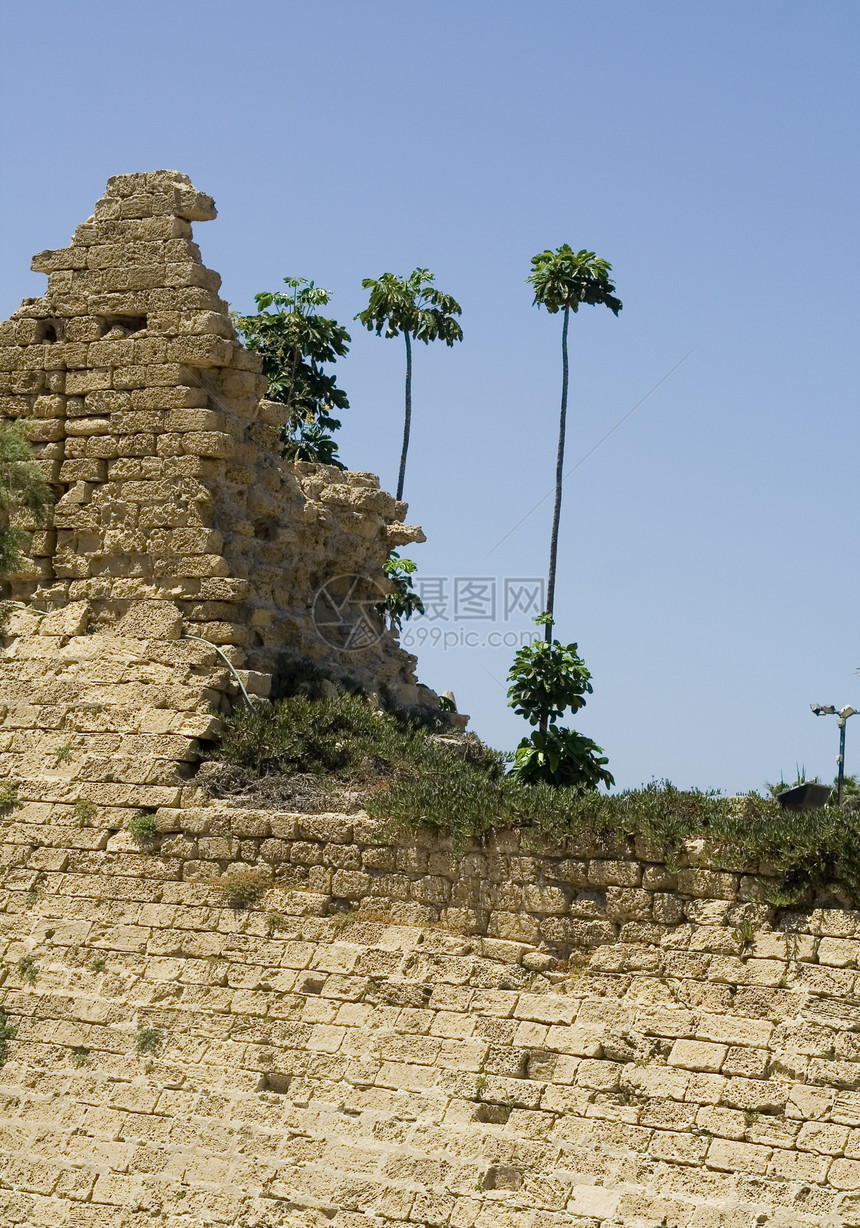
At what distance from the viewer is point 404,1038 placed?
9.42 metres

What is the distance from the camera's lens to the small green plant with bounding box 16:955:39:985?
10680 mm

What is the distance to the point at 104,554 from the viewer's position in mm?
11867

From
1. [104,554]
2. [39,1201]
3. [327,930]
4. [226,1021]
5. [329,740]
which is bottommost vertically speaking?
[39,1201]

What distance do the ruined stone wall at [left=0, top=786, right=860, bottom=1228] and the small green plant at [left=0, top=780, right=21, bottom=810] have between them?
0.10m

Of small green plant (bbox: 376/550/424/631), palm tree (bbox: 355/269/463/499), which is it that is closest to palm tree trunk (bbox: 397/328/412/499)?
palm tree (bbox: 355/269/463/499)

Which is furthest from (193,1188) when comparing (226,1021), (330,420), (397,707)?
(330,420)

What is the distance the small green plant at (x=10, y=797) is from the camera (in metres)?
11.3

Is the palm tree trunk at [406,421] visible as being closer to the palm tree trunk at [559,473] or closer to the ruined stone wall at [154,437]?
the palm tree trunk at [559,473]

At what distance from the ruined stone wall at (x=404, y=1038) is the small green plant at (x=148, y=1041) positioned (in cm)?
1

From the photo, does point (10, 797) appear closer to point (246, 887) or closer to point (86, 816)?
point (86, 816)

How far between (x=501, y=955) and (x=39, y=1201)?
11.4 ft

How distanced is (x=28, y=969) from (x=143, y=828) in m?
1.25

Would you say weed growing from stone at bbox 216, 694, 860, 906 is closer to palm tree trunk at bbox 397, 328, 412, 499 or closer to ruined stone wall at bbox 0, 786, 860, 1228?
ruined stone wall at bbox 0, 786, 860, 1228

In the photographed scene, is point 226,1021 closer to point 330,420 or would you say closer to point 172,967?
point 172,967
